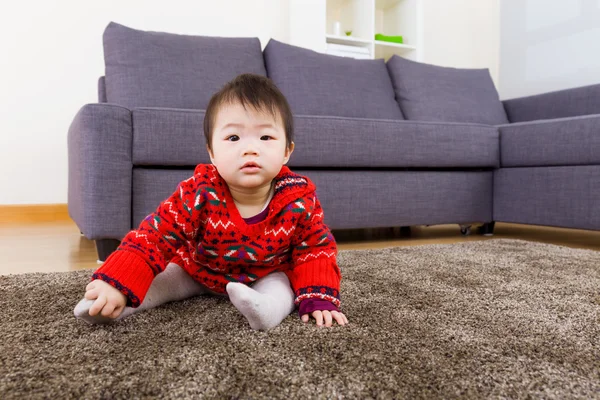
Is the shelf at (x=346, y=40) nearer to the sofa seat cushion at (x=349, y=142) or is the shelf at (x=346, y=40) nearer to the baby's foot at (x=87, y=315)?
the sofa seat cushion at (x=349, y=142)

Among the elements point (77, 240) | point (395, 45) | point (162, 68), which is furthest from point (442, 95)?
point (77, 240)

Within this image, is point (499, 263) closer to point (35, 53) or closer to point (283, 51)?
point (283, 51)

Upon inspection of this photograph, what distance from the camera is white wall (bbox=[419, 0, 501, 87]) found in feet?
12.1

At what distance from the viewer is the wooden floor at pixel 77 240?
1264 millimetres

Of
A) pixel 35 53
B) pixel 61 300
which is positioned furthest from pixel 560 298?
pixel 35 53

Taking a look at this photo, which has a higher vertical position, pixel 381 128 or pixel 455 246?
pixel 381 128

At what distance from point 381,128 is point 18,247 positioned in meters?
1.39

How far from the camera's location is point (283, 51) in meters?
2.16

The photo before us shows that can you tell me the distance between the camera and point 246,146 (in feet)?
2.25

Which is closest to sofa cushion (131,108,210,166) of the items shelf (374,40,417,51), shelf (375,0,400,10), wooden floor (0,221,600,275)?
wooden floor (0,221,600,275)

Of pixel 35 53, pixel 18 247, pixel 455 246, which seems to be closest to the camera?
pixel 455 246

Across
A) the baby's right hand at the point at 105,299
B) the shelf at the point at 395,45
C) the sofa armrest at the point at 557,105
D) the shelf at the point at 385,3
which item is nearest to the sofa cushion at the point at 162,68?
the baby's right hand at the point at 105,299

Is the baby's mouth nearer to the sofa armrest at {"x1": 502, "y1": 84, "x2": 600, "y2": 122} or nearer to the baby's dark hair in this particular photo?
the baby's dark hair

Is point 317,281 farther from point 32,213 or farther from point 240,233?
point 32,213
